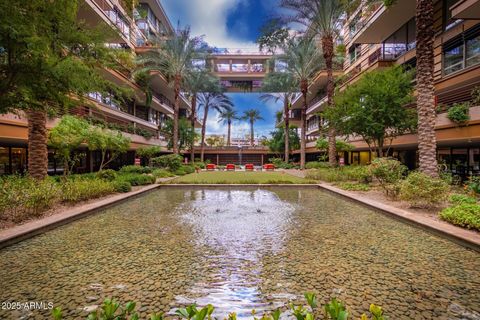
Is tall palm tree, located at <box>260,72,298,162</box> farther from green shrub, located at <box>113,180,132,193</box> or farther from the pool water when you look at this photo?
the pool water

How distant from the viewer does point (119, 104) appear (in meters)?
9.71

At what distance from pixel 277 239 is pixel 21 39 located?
6.45 m

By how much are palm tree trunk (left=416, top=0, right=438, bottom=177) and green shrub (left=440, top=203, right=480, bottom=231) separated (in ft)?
12.5

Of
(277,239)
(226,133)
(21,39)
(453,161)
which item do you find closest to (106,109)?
(21,39)

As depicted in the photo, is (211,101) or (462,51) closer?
(462,51)

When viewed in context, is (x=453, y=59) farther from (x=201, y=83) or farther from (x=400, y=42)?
(x=201, y=83)

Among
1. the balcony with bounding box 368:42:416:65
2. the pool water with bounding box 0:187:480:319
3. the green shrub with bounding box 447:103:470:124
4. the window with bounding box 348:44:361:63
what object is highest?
the window with bounding box 348:44:361:63

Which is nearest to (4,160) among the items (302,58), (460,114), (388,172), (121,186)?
(121,186)

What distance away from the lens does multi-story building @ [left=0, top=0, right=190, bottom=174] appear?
1327 centimetres

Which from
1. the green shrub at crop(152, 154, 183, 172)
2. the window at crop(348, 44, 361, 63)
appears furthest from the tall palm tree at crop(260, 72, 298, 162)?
the green shrub at crop(152, 154, 183, 172)

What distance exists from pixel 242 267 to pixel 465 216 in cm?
607

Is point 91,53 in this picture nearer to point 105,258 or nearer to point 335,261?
point 105,258

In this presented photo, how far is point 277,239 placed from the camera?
634 cm

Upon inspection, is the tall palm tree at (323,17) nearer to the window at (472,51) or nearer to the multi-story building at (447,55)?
the multi-story building at (447,55)
